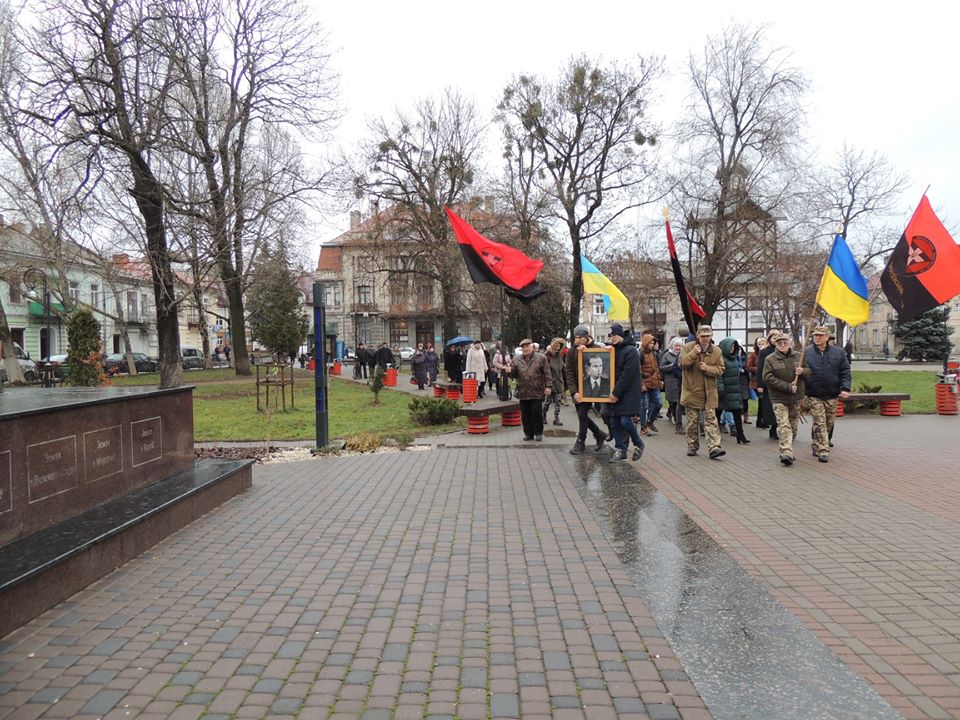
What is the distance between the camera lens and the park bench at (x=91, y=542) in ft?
13.8

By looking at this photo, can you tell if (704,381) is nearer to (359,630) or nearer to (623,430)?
(623,430)

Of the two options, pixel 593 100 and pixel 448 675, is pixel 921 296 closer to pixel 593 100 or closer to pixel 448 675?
pixel 448 675

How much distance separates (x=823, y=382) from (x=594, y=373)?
9.88 ft

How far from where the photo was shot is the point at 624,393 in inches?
381

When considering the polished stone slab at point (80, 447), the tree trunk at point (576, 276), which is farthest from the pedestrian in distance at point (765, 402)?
the tree trunk at point (576, 276)

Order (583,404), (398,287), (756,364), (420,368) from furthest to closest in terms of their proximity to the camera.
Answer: (398,287) → (420,368) → (756,364) → (583,404)

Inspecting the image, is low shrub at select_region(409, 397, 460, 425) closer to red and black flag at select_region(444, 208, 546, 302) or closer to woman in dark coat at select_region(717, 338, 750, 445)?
red and black flag at select_region(444, 208, 546, 302)

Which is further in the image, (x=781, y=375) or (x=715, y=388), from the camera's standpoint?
(x=715, y=388)

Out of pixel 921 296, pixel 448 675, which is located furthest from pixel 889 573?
pixel 921 296

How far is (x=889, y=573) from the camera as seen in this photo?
5.02 meters

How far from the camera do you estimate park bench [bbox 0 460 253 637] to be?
4203 millimetres

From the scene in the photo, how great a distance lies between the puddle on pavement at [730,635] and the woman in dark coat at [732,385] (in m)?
5.94

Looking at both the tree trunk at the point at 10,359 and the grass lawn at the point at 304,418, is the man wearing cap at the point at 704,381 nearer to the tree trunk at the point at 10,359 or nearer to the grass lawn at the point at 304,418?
the grass lawn at the point at 304,418

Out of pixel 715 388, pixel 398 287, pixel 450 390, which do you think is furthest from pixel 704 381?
pixel 398 287
